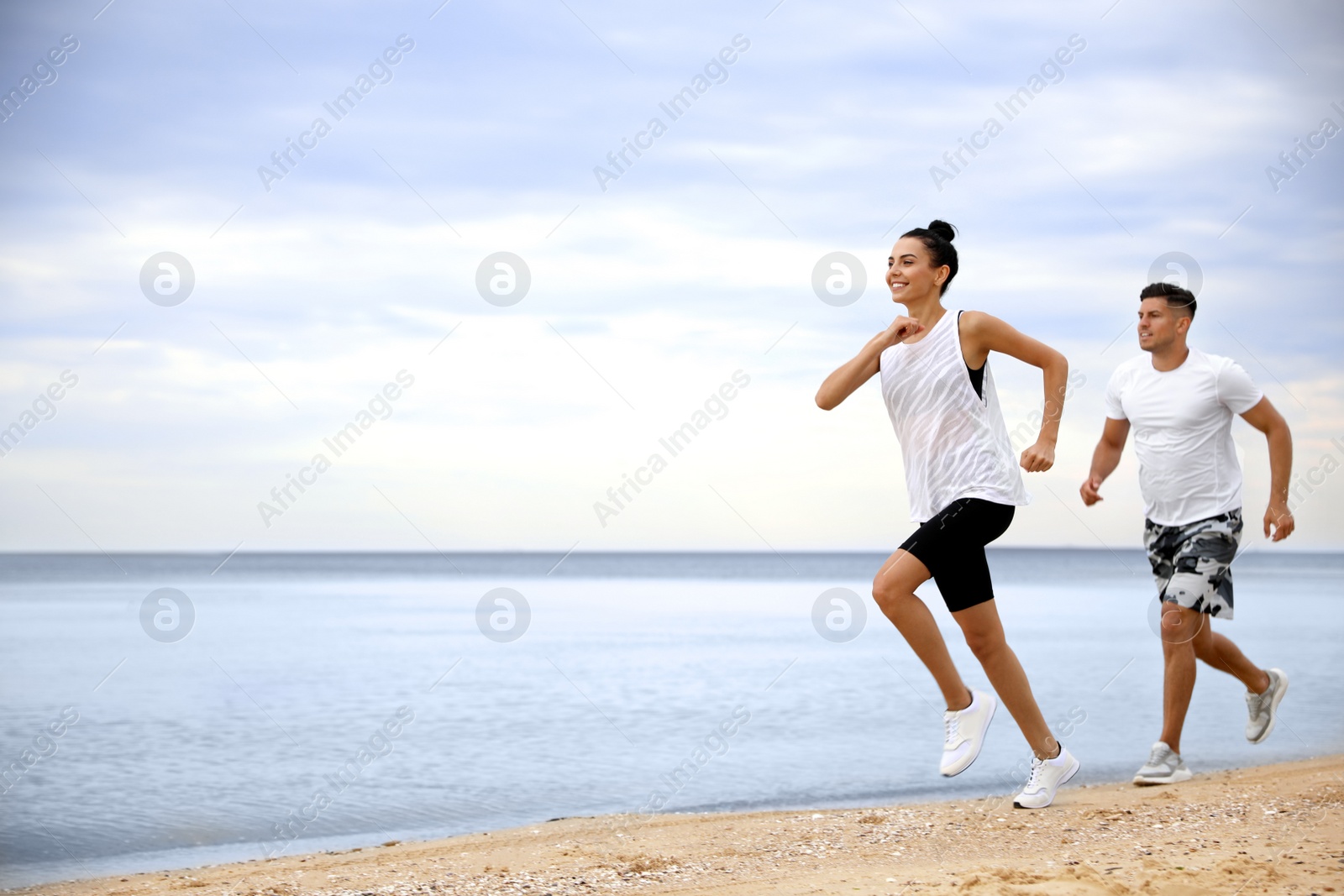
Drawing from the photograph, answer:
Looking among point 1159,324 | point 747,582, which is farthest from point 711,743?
point 747,582

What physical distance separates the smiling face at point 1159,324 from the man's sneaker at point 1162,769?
212 cm

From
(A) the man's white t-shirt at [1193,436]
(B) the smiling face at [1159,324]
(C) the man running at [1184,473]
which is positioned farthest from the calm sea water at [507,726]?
(B) the smiling face at [1159,324]

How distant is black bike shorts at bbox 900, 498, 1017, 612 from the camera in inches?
175

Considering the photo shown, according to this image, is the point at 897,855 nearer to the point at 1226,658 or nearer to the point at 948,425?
the point at 948,425

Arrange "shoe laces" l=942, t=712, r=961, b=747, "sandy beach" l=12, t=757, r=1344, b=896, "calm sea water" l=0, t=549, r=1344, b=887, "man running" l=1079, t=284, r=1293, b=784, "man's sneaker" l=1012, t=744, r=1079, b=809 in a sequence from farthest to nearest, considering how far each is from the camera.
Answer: "calm sea water" l=0, t=549, r=1344, b=887, "man running" l=1079, t=284, r=1293, b=784, "man's sneaker" l=1012, t=744, r=1079, b=809, "shoe laces" l=942, t=712, r=961, b=747, "sandy beach" l=12, t=757, r=1344, b=896

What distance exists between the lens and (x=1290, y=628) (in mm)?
20984

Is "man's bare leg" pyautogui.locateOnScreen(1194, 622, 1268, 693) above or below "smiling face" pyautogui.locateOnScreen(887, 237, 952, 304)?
below

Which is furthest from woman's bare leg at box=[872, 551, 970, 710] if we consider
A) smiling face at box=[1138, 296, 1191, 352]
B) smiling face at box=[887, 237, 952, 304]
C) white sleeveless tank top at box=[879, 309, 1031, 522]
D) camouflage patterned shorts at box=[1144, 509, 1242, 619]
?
smiling face at box=[1138, 296, 1191, 352]

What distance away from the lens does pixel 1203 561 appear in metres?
5.70

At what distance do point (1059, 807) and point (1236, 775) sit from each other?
1926mm

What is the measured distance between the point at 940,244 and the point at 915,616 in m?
1.53

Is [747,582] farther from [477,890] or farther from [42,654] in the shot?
[477,890]

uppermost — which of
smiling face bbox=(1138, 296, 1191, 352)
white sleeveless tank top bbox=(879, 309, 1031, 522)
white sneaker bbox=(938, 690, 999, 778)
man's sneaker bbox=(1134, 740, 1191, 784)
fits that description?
smiling face bbox=(1138, 296, 1191, 352)

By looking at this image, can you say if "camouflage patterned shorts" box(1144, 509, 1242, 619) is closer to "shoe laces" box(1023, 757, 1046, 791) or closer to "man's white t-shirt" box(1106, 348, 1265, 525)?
"man's white t-shirt" box(1106, 348, 1265, 525)
